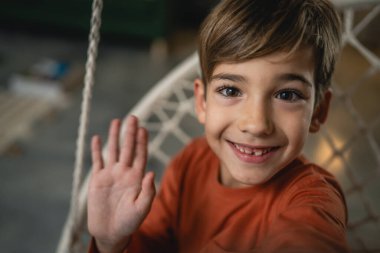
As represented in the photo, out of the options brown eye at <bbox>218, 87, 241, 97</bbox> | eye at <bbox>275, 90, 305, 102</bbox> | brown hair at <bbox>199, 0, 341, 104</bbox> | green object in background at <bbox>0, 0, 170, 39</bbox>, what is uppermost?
green object in background at <bbox>0, 0, 170, 39</bbox>

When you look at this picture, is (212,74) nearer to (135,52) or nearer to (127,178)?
(127,178)

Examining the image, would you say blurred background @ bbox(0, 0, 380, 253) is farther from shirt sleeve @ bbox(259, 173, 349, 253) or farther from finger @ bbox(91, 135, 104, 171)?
finger @ bbox(91, 135, 104, 171)

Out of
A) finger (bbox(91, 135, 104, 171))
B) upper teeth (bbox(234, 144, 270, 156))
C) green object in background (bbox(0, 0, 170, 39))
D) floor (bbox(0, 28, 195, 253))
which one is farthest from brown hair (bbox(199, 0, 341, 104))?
green object in background (bbox(0, 0, 170, 39))

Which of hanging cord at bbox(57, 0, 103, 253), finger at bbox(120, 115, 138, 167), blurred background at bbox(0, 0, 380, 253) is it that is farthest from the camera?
blurred background at bbox(0, 0, 380, 253)

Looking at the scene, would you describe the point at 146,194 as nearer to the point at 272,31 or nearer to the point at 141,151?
the point at 141,151

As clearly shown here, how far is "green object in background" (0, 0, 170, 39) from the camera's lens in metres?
2.67

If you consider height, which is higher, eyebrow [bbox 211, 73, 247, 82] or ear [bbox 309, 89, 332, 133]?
eyebrow [bbox 211, 73, 247, 82]

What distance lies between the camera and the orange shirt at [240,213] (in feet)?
1.40

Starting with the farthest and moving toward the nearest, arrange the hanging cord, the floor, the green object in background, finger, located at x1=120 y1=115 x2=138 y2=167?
the green object in background, the floor, finger, located at x1=120 y1=115 x2=138 y2=167, the hanging cord

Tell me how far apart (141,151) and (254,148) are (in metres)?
0.19

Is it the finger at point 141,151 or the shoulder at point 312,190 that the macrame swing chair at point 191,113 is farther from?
the shoulder at point 312,190

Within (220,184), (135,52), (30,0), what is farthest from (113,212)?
(30,0)

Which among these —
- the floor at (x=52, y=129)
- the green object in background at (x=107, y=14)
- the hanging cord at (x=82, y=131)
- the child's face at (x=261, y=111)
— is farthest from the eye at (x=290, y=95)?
the green object in background at (x=107, y=14)

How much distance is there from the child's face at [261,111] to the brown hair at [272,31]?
1cm
